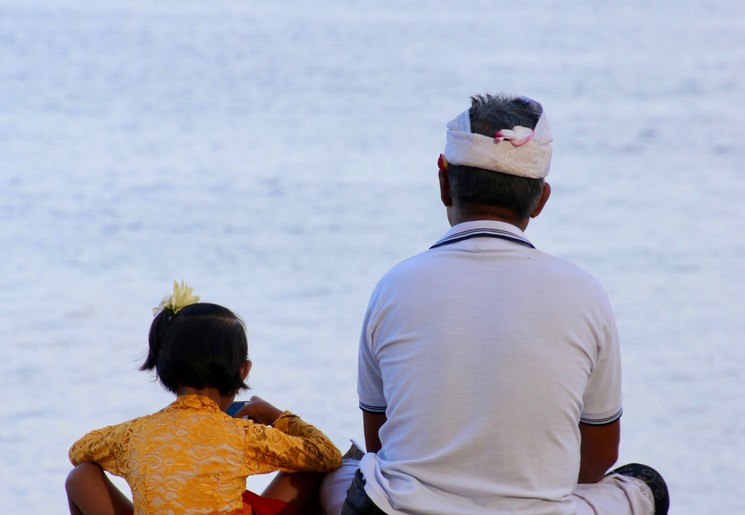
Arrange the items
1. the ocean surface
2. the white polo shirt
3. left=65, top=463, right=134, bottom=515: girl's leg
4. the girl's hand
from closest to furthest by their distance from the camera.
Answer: the white polo shirt → left=65, top=463, right=134, bottom=515: girl's leg → the girl's hand → the ocean surface

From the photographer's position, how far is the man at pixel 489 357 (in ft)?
5.41

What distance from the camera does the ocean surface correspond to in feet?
12.9

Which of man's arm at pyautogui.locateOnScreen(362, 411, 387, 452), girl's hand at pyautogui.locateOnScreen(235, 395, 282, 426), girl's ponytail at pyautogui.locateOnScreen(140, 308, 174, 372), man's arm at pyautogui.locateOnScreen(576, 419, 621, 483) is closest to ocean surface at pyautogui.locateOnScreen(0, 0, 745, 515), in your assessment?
girl's hand at pyautogui.locateOnScreen(235, 395, 282, 426)

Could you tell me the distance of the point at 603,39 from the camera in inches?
465

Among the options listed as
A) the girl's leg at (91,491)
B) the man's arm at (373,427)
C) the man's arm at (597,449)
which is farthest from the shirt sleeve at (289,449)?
the man's arm at (597,449)

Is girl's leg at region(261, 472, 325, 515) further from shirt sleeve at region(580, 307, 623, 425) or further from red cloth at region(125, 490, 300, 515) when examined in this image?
shirt sleeve at region(580, 307, 623, 425)

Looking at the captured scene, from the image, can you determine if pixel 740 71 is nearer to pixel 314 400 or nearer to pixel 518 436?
pixel 314 400

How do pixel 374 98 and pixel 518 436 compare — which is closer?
pixel 518 436

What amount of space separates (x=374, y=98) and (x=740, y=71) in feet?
10.7

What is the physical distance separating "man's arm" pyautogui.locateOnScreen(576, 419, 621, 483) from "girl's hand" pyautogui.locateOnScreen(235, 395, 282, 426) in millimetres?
569

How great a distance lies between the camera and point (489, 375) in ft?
5.41

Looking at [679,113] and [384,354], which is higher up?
[384,354]

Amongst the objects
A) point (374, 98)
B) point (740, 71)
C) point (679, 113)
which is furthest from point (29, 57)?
point (740, 71)

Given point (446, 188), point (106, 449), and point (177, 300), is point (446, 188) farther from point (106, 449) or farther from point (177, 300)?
point (106, 449)
